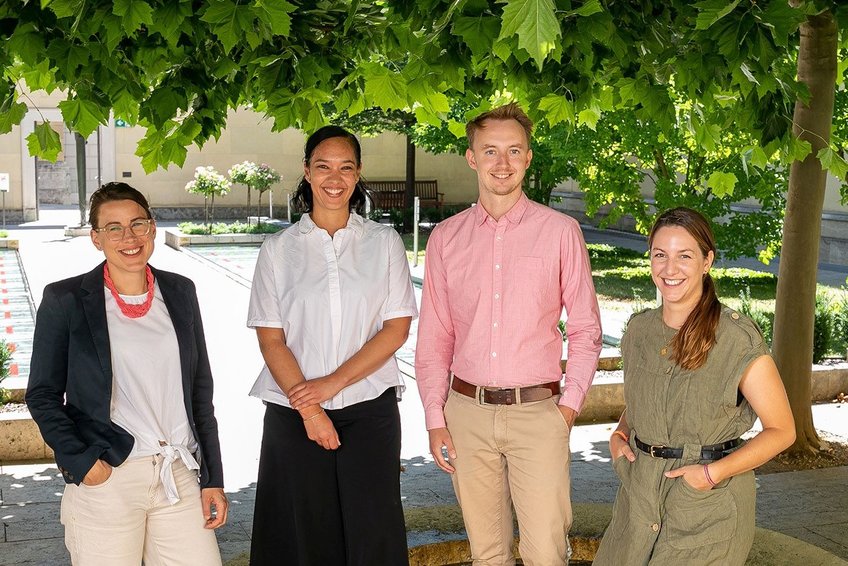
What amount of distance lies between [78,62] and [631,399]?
8.55 ft

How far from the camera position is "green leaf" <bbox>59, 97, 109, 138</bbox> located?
504 cm

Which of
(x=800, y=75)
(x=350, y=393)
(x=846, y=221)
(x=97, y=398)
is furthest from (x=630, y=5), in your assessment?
(x=846, y=221)

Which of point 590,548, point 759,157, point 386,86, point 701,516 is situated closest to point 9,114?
point 386,86

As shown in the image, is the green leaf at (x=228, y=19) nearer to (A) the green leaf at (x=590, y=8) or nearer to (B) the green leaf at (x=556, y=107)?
(A) the green leaf at (x=590, y=8)

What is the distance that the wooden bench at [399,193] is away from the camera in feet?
142

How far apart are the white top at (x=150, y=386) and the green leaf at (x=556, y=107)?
2559 mm

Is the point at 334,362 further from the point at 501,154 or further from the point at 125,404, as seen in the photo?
the point at 501,154

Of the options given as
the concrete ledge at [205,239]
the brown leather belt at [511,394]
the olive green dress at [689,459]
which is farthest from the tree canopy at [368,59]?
the concrete ledge at [205,239]

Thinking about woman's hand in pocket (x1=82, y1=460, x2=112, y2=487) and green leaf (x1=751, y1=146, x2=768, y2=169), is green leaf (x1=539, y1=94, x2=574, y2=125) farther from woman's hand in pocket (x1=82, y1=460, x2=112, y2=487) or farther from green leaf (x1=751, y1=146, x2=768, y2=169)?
woman's hand in pocket (x1=82, y1=460, x2=112, y2=487)

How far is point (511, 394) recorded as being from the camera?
437 cm

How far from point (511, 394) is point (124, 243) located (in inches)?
62.6

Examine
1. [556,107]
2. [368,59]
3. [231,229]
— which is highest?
[368,59]

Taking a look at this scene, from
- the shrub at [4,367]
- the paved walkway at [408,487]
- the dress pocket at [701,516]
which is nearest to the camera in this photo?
Answer: the dress pocket at [701,516]

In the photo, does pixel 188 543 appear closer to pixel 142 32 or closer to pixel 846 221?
pixel 142 32
